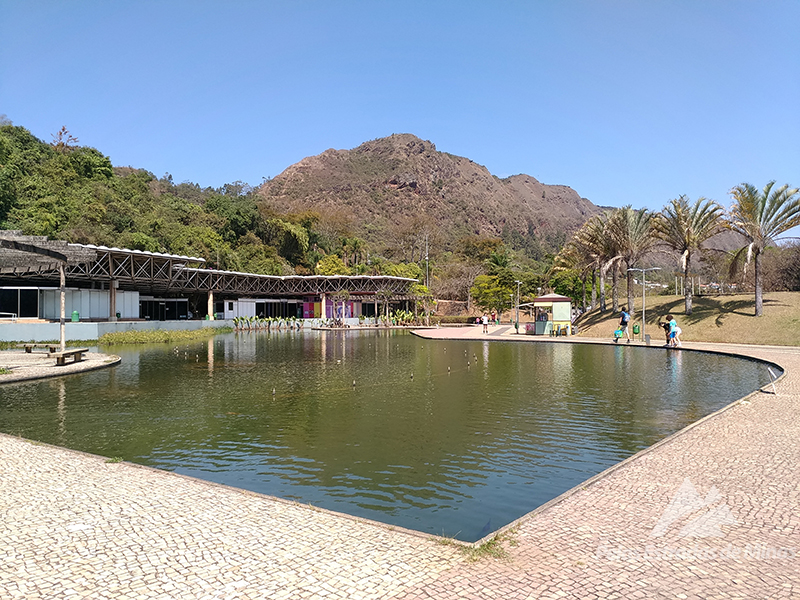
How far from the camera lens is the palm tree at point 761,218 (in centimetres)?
2812

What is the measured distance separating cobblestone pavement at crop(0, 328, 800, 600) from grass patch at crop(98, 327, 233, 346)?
28.4 meters

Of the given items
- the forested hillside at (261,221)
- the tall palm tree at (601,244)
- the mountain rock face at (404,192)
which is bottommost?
the tall palm tree at (601,244)

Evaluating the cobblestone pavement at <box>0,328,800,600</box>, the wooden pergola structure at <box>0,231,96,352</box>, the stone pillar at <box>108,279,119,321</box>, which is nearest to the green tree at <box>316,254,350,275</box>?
the stone pillar at <box>108,279,119,321</box>

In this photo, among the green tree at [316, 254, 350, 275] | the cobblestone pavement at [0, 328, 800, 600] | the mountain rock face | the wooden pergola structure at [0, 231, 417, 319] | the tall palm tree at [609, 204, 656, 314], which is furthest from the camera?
the mountain rock face

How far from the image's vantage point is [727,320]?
97.5 feet

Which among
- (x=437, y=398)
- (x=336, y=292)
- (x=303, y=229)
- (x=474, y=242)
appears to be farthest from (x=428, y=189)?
(x=437, y=398)

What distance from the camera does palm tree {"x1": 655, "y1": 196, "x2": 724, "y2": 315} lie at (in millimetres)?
31484

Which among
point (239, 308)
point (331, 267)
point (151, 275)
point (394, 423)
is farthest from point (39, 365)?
point (331, 267)

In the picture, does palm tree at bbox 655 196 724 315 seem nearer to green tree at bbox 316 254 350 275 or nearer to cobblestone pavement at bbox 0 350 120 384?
cobblestone pavement at bbox 0 350 120 384

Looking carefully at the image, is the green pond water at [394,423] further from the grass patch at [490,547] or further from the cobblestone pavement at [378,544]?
the cobblestone pavement at [378,544]

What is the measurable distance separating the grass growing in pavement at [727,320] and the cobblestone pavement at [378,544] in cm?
2450

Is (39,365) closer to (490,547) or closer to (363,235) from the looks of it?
(490,547)

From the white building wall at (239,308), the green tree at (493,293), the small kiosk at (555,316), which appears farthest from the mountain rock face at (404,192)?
the small kiosk at (555,316)

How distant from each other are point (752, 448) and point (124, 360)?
75.7 feet
